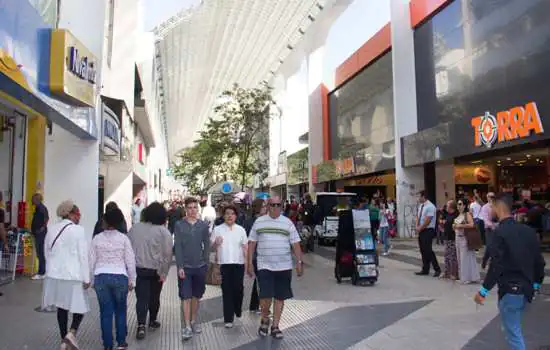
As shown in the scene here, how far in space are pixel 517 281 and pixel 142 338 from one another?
4262 millimetres

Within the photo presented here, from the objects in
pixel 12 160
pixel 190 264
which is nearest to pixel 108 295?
pixel 190 264

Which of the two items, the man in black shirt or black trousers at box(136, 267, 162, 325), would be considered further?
black trousers at box(136, 267, 162, 325)

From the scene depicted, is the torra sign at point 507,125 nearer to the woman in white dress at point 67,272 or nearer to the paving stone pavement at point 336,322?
the paving stone pavement at point 336,322

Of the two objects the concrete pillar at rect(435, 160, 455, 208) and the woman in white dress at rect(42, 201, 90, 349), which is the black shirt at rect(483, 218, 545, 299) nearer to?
the woman in white dress at rect(42, 201, 90, 349)

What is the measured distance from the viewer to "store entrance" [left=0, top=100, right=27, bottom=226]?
11852 mm

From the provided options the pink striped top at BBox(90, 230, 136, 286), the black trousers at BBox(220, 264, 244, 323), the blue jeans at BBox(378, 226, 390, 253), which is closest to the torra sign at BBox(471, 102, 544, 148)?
the blue jeans at BBox(378, 226, 390, 253)

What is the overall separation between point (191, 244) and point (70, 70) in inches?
203

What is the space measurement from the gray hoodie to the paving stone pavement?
0.92 metres

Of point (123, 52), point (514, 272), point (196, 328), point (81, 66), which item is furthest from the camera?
point (123, 52)

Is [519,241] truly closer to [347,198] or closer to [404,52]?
[347,198]

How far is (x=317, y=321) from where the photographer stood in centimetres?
748

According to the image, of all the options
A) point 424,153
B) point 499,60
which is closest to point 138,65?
point 424,153

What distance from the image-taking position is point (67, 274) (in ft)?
18.8

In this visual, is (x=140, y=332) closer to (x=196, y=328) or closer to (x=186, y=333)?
(x=186, y=333)
